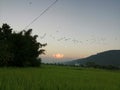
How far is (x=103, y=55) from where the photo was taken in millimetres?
177125

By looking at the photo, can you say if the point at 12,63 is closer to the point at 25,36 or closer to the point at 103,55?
the point at 25,36

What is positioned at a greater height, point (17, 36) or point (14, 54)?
point (17, 36)

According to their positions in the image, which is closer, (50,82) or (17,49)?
(50,82)

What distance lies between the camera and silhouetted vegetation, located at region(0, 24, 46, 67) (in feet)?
120

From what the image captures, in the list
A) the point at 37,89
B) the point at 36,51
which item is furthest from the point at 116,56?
the point at 37,89

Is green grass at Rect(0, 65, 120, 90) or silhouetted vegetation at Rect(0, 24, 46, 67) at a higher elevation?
silhouetted vegetation at Rect(0, 24, 46, 67)

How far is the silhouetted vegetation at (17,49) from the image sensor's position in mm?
36656

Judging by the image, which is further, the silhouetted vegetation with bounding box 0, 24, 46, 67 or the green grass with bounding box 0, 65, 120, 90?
the silhouetted vegetation with bounding box 0, 24, 46, 67

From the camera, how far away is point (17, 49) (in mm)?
39062

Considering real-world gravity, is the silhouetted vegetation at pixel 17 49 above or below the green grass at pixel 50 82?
above

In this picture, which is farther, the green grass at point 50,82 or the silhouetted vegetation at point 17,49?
the silhouetted vegetation at point 17,49

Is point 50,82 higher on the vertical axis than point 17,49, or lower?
lower

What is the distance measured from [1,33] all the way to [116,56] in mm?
142321

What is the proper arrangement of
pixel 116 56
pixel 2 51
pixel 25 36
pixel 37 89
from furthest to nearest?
1. pixel 116 56
2. pixel 25 36
3. pixel 2 51
4. pixel 37 89
